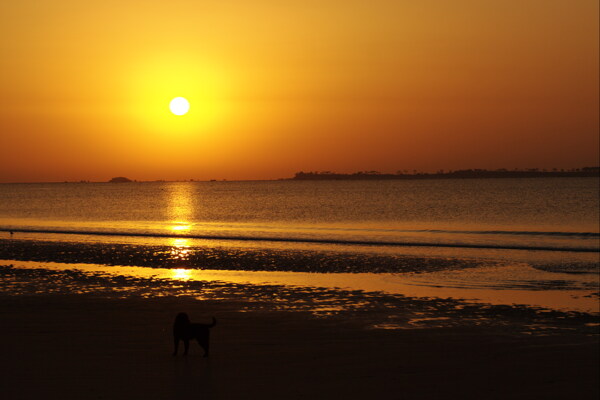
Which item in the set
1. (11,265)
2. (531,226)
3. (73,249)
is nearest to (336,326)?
(11,265)

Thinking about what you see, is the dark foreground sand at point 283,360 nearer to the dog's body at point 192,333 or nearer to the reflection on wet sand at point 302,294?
the dog's body at point 192,333

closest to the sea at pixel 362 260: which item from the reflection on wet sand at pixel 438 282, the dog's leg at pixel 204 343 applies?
the reflection on wet sand at pixel 438 282

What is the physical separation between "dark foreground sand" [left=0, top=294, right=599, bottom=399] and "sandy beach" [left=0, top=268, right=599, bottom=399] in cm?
2

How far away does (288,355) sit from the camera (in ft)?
37.4

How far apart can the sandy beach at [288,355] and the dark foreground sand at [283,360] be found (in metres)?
0.02

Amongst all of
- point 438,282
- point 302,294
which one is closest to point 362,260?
point 438,282

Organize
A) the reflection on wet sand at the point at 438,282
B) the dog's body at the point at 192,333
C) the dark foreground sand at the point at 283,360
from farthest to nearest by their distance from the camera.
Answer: the reflection on wet sand at the point at 438,282, the dog's body at the point at 192,333, the dark foreground sand at the point at 283,360

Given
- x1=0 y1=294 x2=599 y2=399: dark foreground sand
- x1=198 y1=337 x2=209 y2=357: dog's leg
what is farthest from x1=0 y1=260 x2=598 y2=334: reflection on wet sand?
x1=198 y1=337 x2=209 y2=357: dog's leg

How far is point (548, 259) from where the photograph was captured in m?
30.1

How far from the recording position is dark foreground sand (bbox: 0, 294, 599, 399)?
9320 millimetres

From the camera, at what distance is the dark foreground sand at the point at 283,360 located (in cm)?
932

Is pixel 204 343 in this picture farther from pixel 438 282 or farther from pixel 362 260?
pixel 362 260

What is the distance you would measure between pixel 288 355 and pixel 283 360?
1.25 ft

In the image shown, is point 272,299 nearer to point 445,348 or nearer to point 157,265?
point 445,348
